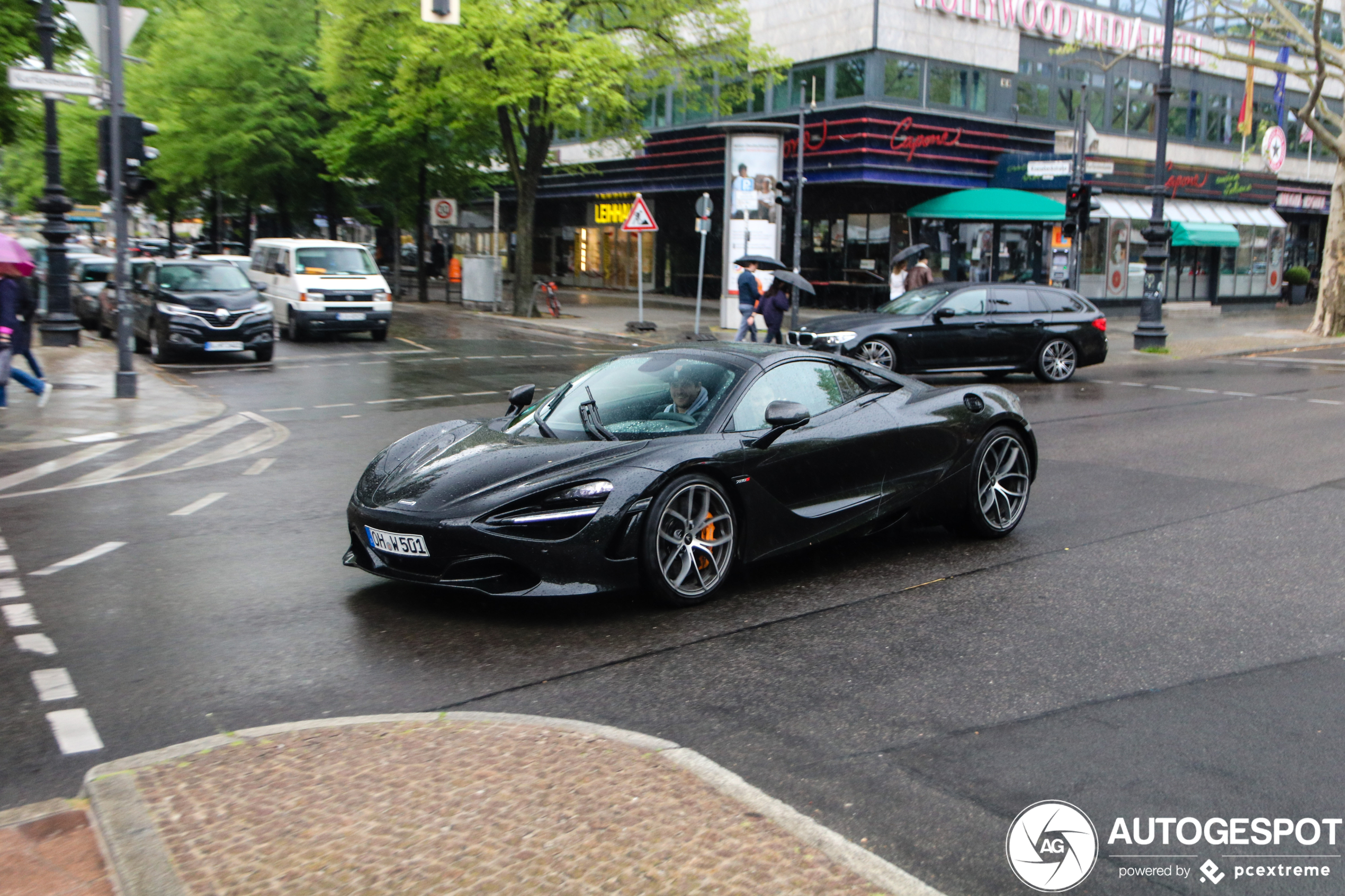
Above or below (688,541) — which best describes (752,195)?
above

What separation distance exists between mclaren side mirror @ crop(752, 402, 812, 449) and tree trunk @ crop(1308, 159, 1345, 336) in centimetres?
2637

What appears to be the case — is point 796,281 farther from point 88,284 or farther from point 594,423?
point 88,284

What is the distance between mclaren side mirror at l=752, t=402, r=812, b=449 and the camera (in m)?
6.29

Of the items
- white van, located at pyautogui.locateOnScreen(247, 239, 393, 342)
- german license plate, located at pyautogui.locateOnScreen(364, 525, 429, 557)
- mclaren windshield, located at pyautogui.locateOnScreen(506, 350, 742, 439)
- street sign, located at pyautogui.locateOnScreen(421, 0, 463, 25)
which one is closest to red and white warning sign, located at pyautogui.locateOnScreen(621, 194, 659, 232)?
white van, located at pyautogui.locateOnScreen(247, 239, 393, 342)

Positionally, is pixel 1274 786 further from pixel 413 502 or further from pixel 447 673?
pixel 413 502

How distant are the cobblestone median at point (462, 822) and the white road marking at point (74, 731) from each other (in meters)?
0.62

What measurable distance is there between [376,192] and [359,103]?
213 inches

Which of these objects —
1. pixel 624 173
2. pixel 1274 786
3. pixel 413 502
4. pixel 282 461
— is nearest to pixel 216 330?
pixel 282 461

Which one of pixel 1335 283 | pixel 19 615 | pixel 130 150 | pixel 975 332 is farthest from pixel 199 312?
pixel 1335 283

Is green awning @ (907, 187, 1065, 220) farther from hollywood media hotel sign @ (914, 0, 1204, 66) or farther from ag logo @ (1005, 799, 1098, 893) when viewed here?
ag logo @ (1005, 799, 1098, 893)

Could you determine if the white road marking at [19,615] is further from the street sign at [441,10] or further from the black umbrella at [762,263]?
the black umbrella at [762,263]

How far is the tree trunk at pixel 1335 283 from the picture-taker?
2833 cm

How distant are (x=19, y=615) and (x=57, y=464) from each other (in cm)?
511

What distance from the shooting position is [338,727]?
4.33 metres
